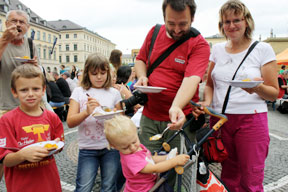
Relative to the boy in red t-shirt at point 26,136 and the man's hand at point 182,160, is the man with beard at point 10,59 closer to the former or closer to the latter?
the boy in red t-shirt at point 26,136

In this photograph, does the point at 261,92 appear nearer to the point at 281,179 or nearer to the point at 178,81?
the point at 178,81

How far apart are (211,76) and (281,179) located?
8.88 ft

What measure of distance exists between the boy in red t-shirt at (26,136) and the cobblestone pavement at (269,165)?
5.54 ft

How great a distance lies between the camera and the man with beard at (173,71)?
71.6 inches

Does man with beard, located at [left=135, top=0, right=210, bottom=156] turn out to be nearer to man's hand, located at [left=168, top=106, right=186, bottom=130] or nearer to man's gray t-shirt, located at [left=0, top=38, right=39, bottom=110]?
man's hand, located at [left=168, top=106, right=186, bottom=130]

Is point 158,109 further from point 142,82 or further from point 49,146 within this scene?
point 49,146

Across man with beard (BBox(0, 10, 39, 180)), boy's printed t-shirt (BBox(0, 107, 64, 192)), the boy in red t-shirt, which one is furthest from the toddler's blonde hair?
man with beard (BBox(0, 10, 39, 180))

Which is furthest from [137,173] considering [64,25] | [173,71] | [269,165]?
[64,25]

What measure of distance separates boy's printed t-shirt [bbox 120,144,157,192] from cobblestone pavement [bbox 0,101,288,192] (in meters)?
1.94

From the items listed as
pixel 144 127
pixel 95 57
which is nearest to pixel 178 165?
pixel 144 127

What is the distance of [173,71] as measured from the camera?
2.10 meters

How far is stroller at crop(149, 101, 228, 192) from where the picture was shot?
1.66 meters

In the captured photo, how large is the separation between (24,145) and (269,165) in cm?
455

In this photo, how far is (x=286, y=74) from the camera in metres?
10.8
